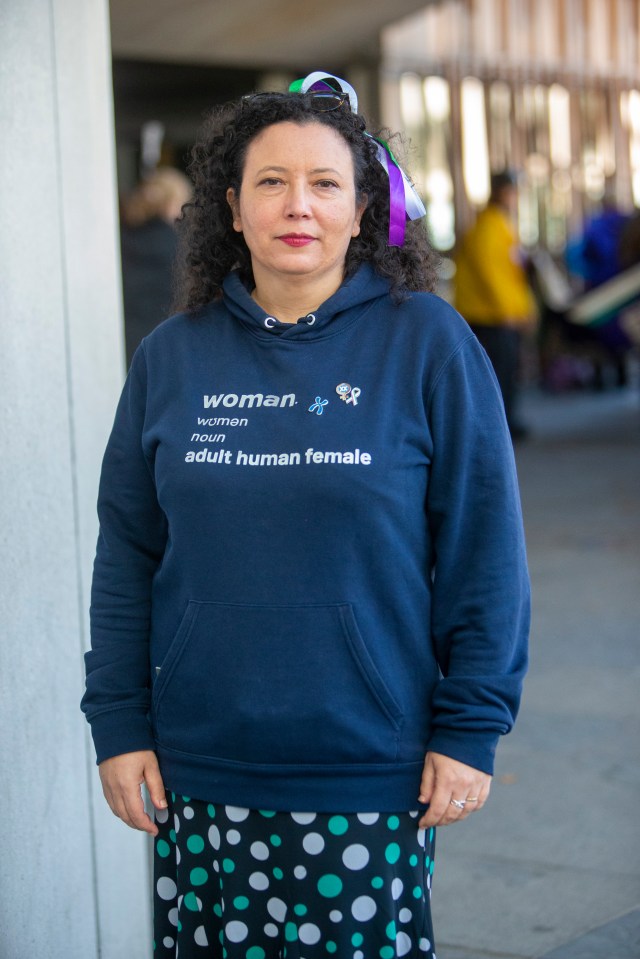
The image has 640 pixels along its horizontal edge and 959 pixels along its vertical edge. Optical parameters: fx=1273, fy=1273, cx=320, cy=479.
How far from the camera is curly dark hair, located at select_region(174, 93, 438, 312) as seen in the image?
193cm

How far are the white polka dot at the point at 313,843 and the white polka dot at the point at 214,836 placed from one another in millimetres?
138

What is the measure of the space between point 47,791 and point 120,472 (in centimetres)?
75

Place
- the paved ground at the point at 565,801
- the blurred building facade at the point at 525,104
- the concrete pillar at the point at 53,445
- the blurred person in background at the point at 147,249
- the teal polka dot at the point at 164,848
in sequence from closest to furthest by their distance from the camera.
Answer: the teal polka dot at the point at 164,848, the concrete pillar at the point at 53,445, the paved ground at the point at 565,801, the blurred person in background at the point at 147,249, the blurred building facade at the point at 525,104

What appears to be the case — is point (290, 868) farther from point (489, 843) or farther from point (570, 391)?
point (570, 391)

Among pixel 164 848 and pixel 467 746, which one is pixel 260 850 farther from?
pixel 467 746

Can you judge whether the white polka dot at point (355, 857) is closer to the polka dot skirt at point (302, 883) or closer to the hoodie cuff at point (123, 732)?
the polka dot skirt at point (302, 883)

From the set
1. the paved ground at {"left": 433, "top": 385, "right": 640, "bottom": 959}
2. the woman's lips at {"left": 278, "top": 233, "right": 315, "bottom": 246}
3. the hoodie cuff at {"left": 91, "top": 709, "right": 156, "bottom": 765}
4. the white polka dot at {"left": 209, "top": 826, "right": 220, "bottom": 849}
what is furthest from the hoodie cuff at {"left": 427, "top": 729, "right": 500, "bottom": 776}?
the paved ground at {"left": 433, "top": 385, "right": 640, "bottom": 959}

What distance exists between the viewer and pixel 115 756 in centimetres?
197

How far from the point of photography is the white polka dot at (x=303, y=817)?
183 centimetres

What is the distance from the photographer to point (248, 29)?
38.4 ft

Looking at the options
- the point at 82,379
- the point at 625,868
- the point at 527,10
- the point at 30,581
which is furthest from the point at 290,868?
the point at 527,10

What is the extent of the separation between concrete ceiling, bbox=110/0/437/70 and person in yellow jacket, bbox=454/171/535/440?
7.65 ft

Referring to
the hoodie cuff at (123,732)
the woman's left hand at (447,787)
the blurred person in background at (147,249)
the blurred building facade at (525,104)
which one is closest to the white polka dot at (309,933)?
the woman's left hand at (447,787)

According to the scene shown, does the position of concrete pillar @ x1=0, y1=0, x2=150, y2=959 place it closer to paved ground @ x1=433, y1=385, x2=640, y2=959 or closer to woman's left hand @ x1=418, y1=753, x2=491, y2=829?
woman's left hand @ x1=418, y1=753, x2=491, y2=829
